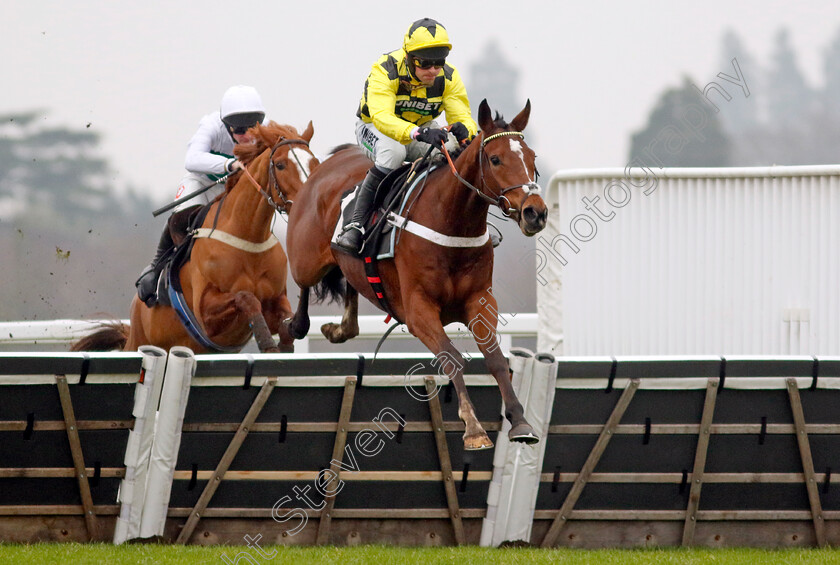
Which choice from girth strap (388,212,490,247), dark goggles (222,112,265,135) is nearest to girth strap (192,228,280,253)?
dark goggles (222,112,265,135)

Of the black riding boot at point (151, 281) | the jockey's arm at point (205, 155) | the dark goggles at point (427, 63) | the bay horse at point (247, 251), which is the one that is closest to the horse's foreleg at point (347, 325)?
the bay horse at point (247, 251)

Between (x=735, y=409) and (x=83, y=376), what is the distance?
10.6 feet

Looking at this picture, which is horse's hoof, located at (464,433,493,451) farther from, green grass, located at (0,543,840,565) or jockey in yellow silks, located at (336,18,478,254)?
jockey in yellow silks, located at (336,18,478,254)

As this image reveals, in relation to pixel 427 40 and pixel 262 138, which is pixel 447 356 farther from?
pixel 262 138

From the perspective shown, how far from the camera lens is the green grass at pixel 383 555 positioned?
4.56 m

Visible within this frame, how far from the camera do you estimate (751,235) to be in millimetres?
7984

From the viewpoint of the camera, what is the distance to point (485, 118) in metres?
4.73

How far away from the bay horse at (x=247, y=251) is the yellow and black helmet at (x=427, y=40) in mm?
1666

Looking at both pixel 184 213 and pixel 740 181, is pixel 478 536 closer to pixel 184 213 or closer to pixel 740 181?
pixel 184 213

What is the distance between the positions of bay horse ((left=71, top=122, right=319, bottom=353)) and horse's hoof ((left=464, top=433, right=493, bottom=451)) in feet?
7.63

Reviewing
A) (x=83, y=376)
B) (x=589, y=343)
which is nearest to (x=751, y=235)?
(x=589, y=343)

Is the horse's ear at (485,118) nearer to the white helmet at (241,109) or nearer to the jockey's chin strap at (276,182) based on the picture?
A: the jockey's chin strap at (276,182)

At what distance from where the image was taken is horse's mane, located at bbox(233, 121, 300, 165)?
6.96 metres

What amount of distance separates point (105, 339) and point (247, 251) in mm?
1960
